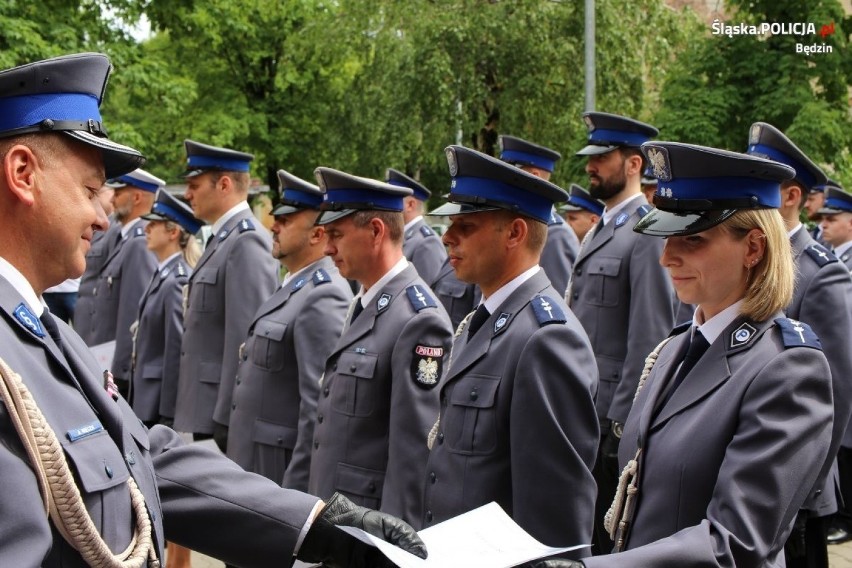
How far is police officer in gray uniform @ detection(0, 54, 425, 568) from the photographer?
6.26ft

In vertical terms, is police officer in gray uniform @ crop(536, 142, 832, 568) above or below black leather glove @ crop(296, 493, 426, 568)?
above

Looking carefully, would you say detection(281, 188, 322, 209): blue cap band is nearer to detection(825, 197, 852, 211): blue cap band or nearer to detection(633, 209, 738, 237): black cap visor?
detection(633, 209, 738, 237): black cap visor

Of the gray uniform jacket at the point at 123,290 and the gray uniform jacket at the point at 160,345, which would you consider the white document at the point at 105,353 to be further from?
the gray uniform jacket at the point at 123,290

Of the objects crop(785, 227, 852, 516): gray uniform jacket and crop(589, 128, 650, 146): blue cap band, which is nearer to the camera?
crop(785, 227, 852, 516): gray uniform jacket

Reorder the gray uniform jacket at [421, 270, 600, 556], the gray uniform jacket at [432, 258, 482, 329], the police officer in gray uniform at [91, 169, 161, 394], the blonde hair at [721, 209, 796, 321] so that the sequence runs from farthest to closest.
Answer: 1. the gray uniform jacket at [432, 258, 482, 329]
2. the police officer in gray uniform at [91, 169, 161, 394]
3. the gray uniform jacket at [421, 270, 600, 556]
4. the blonde hair at [721, 209, 796, 321]

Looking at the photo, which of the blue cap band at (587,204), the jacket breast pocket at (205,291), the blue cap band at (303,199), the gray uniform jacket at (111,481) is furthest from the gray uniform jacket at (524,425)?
the blue cap band at (587,204)

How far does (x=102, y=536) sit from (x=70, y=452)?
0.64 feet

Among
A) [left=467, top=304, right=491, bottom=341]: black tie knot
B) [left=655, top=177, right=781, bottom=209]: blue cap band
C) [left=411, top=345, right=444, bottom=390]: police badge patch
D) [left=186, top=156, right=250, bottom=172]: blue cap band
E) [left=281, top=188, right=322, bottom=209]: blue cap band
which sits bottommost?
[left=411, top=345, right=444, bottom=390]: police badge patch

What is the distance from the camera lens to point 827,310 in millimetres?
4660

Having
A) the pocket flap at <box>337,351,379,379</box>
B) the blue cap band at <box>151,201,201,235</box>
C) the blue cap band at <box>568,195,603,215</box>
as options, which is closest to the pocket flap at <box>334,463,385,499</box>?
the pocket flap at <box>337,351,379,379</box>

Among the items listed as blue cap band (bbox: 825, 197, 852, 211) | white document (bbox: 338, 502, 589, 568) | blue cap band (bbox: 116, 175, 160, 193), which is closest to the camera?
white document (bbox: 338, 502, 589, 568)

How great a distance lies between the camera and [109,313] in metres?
7.74

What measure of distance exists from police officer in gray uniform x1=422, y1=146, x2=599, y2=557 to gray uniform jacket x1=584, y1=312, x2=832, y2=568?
18.5 inches

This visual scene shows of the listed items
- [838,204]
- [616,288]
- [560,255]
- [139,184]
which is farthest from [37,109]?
[838,204]
